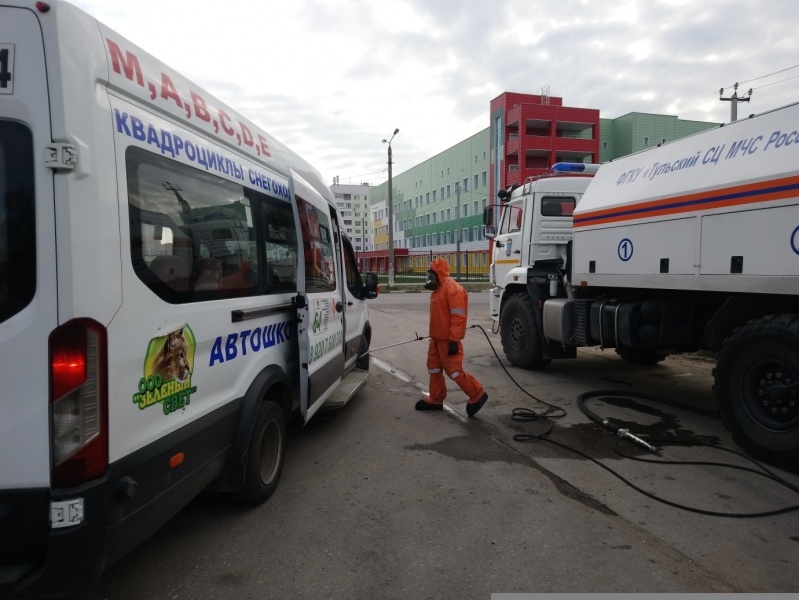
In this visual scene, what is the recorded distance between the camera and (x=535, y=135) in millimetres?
45906

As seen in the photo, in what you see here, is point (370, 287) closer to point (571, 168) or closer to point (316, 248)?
point (316, 248)

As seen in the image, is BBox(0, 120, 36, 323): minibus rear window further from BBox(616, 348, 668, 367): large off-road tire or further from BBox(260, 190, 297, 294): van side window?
BBox(616, 348, 668, 367): large off-road tire

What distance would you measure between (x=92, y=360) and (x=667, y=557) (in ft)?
10.6

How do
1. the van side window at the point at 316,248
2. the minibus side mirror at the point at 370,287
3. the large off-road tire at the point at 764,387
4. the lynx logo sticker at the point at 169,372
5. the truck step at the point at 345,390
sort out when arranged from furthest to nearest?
the minibus side mirror at the point at 370,287 < the truck step at the point at 345,390 < the van side window at the point at 316,248 < the large off-road tire at the point at 764,387 < the lynx logo sticker at the point at 169,372

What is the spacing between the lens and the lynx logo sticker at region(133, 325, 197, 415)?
2365 millimetres

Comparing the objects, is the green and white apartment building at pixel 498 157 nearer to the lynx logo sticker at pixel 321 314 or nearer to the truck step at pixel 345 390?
the truck step at pixel 345 390

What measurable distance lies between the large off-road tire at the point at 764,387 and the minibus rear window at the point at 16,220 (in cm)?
501

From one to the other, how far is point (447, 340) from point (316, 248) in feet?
6.47

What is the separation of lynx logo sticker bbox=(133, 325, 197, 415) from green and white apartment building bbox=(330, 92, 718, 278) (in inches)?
1368

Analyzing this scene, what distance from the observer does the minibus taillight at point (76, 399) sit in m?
1.99

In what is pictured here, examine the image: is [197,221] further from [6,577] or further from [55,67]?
[6,577]

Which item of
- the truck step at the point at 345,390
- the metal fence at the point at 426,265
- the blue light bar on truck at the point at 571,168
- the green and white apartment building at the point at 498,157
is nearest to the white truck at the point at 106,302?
the truck step at the point at 345,390

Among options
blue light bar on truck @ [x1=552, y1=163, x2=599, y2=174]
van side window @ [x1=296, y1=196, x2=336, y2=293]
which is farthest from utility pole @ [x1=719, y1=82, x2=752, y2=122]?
van side window @ [x1=296, y1=196, x2=336, y2=293]

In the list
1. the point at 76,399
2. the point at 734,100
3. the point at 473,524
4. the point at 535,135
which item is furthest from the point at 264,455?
the point at 535,135
